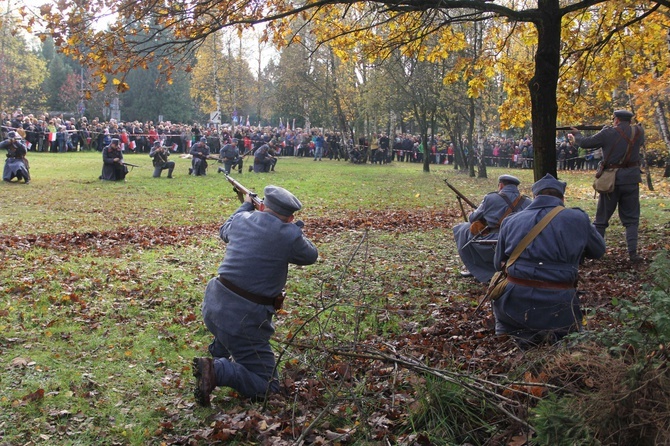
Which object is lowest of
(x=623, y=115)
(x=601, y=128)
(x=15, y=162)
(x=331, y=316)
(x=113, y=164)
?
(x=331, y=316)

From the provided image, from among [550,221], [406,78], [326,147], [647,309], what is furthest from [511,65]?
[326,147]

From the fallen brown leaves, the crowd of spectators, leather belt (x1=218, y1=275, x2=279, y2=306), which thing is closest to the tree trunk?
the fallen brown leaves

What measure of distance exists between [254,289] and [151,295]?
136 inches

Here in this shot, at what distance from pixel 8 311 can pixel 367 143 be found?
38.0 meters

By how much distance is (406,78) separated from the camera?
32.2m

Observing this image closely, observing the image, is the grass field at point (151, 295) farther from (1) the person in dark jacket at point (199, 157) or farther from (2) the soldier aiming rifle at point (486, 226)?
(1) the person in dark jacket at point (199, 157)

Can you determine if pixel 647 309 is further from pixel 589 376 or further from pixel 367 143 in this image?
pixel 367 143

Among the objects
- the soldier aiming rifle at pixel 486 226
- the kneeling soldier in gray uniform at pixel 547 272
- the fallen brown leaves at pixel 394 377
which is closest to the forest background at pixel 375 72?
the soldier aiming rifle at pixel 486 226

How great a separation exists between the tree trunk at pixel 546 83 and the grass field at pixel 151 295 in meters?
2.21

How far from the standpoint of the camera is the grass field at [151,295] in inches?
197

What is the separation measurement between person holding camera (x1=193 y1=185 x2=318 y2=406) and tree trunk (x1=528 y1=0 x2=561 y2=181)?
515cm

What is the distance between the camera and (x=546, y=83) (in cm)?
909

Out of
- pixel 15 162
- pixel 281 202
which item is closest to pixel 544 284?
pixel 281 202

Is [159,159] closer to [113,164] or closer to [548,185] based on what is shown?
[113,164]
